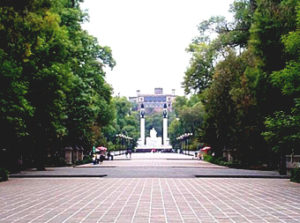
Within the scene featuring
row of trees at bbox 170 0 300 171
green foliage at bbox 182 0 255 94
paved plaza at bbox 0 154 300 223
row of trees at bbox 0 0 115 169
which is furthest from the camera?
green foliage at bbox 182 0 255 94

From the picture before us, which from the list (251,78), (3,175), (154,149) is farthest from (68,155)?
(154,149)

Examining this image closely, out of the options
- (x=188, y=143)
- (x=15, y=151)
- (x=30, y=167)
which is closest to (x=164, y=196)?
(x=15, y=151)

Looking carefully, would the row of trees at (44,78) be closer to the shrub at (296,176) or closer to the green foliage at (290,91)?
the green foliage at (290,91)

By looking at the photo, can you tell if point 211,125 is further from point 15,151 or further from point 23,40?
point 23,40

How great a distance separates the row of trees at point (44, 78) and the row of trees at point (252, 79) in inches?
391

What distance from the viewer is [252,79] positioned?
31.0 m

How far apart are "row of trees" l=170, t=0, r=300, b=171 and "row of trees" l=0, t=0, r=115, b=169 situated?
9944 mm

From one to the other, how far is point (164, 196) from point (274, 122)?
30.9 feet

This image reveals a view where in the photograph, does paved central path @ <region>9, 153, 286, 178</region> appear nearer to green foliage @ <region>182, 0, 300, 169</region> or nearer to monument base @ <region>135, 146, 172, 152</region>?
green foliage @ <region>182, 0, 300, 169</region>

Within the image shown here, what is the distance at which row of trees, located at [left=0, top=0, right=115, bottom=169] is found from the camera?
17922 millimetres

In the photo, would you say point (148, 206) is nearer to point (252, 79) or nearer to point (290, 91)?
point (290, 91)

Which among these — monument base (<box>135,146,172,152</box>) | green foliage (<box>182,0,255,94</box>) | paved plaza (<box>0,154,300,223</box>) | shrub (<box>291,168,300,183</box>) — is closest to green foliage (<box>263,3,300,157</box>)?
shrub (<box>291,168,300,183</box>)

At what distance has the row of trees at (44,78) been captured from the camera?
1792cm

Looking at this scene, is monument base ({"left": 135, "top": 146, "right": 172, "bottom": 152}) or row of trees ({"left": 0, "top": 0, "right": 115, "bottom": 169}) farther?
monument base ({"left": 135, "top": 146, "right": 172, "bottom": 152})
